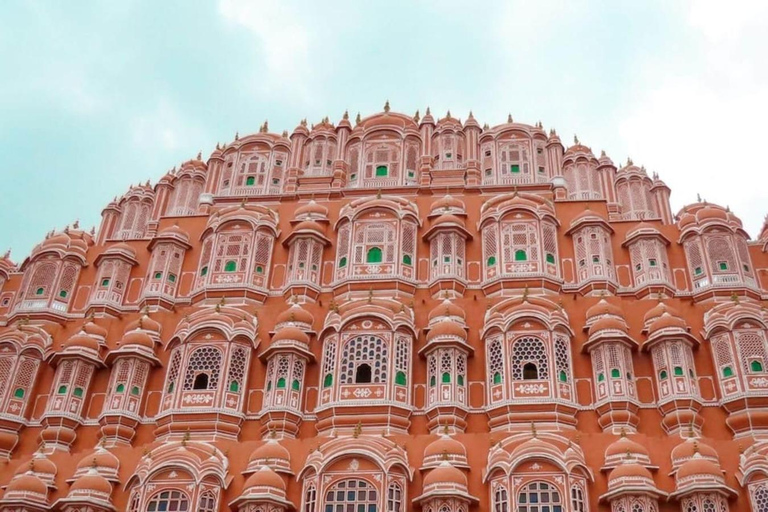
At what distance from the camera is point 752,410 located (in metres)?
28.4

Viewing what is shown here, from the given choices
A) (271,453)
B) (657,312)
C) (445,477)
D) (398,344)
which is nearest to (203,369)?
(271,453)

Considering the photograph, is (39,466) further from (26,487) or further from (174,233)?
(174,233)

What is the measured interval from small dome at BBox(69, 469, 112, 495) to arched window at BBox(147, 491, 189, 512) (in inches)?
60.3

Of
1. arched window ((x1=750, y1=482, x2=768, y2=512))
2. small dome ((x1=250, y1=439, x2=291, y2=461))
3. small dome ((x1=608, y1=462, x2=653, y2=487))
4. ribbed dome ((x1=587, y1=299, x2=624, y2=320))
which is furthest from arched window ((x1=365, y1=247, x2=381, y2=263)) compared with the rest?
arched window ((x1=750, y1=482, x2=768, y2=512))

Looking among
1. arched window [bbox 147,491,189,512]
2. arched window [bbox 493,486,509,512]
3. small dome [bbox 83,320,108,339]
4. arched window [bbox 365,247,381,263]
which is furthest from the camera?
arched window [bbox 365,247,381,263]

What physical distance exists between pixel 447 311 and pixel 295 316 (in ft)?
18.8

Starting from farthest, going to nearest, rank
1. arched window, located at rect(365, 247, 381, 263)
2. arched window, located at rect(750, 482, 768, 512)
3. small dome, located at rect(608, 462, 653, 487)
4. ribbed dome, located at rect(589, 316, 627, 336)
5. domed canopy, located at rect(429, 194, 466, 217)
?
domed canopy, located at rect(429, 194, 466, 217) < arched window, located at rect(365, 247, 381, 263) < ribbed dome, located at rect(589, 316, 627, 336) < small dome, located at rect(608, 462, 653, 487) < arched window, located at rect(750, 482, 768, 512)

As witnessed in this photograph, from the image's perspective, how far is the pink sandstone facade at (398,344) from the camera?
26.2m

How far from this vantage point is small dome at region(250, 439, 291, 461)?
27078 mm

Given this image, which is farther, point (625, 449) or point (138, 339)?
point (138, 339)

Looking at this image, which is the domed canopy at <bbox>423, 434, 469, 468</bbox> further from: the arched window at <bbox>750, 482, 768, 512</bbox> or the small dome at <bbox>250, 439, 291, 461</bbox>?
the arched window at <bbox>750, 482, 768, 512</bbox>

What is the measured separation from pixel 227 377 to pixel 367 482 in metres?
7.60

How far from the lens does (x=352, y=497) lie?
25812 millimetres

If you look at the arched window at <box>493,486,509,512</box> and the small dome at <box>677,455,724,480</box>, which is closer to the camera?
the small dome at <box>677,455,724,480</box>
